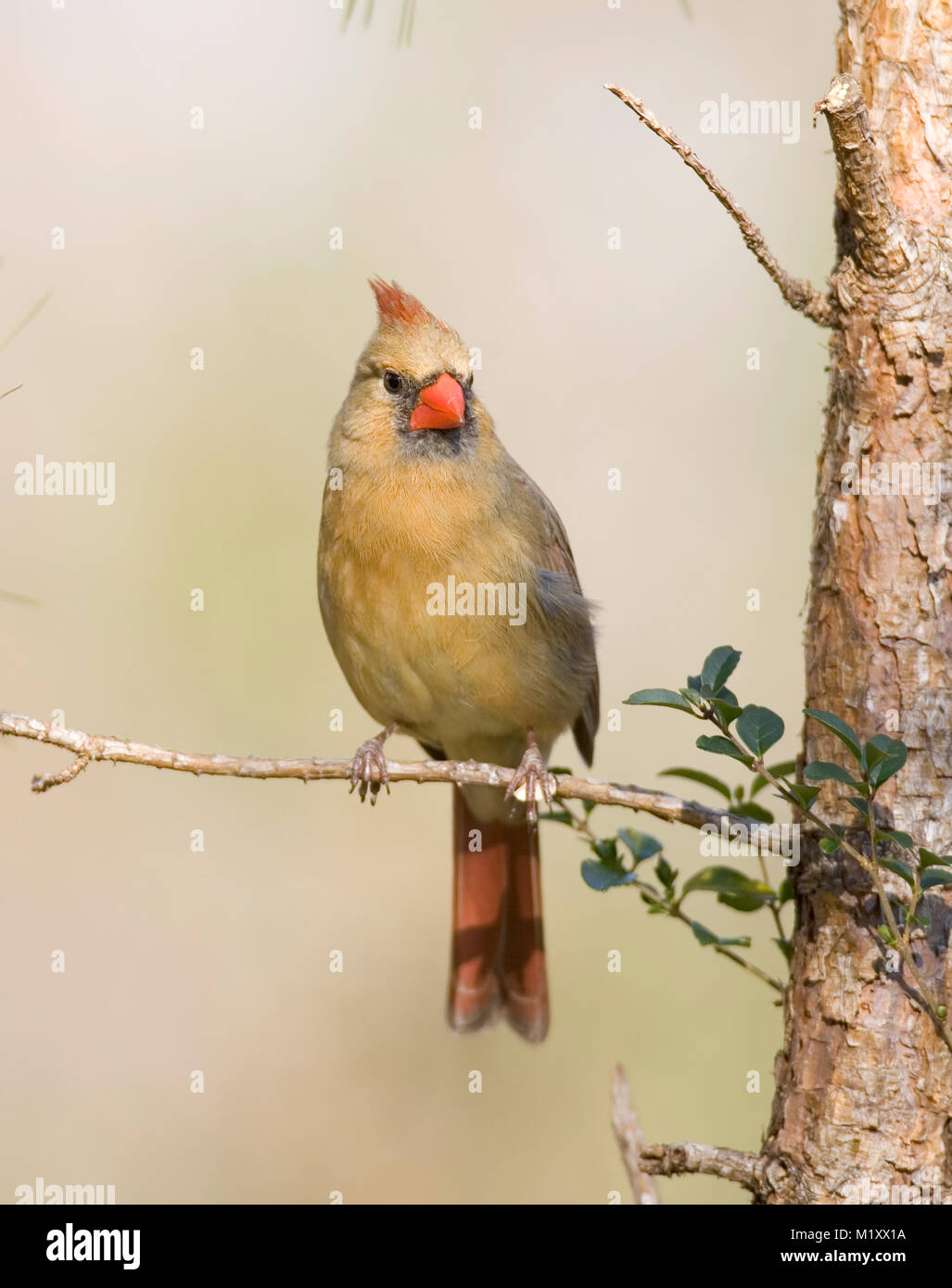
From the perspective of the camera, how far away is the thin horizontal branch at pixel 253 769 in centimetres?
225

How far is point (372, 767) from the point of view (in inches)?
113

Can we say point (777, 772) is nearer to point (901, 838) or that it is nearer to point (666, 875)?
point (666, 875)

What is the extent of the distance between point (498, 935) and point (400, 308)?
1736 mm

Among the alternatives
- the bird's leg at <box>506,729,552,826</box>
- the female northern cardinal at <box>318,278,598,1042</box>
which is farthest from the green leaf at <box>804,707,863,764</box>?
the female northern cardinal at <box>318,278,598,1042</box>

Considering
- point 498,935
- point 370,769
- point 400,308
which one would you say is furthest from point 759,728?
point 498,935

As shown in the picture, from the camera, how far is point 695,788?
5.00 meters

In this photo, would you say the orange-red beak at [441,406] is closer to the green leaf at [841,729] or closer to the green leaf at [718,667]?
the green leaf at [718,667]

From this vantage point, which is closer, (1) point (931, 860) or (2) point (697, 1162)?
(1) point (931, 860)

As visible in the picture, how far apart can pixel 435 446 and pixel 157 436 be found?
5.81ft

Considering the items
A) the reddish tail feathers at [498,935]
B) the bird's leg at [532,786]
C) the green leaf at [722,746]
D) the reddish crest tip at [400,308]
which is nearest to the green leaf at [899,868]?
the green leaf at [722,746]

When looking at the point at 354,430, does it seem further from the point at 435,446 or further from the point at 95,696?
the point at 95,696
